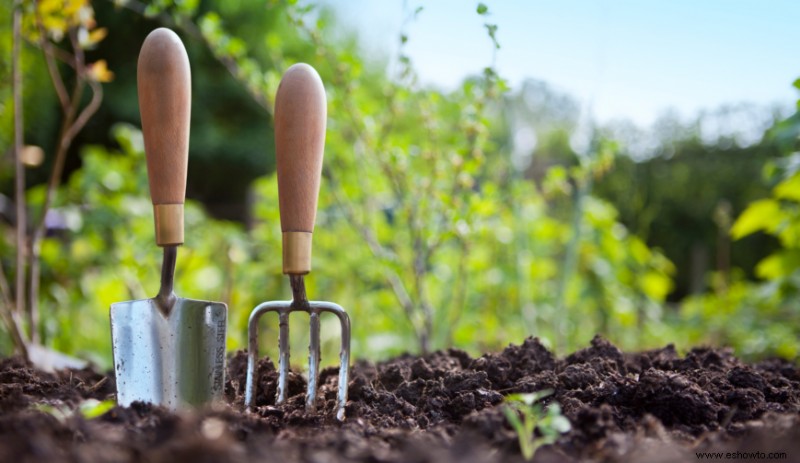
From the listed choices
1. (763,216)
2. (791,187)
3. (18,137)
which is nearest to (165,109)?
(18,137)

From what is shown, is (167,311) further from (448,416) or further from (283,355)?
(448,416)

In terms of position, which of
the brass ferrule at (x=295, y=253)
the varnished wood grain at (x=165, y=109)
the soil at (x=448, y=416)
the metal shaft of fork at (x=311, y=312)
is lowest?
the soil at (x=448, y=416)

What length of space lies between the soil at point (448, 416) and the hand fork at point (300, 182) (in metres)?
0.06

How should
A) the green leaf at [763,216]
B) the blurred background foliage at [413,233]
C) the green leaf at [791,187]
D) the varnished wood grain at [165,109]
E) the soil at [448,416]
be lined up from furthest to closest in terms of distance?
the green leaf at [763,216], the green leaf at [791,187], the blurred background foliage at [413,233], the varnished wood grain at [165,109], the soil at [448,416]

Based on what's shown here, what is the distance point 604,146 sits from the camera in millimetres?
2670

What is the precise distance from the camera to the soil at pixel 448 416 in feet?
2.72

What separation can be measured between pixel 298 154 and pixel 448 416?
1.75 ft

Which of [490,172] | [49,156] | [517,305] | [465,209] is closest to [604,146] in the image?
[490,172]

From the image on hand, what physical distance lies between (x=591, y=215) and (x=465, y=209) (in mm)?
1751

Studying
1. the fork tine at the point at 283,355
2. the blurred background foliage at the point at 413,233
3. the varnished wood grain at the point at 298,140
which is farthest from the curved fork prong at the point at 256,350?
the blurred background foliage at the point at 413,233

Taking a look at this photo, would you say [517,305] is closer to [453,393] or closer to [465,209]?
[465,209]

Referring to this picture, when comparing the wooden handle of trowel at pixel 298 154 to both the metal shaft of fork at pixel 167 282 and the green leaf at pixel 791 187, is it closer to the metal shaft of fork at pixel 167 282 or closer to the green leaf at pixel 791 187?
the metal shaft of fork at pixel 167 282

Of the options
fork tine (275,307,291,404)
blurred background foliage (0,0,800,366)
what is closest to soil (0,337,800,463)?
fork tine (275,307,291,404)

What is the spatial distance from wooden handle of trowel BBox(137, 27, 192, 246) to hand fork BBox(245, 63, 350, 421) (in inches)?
7.0
